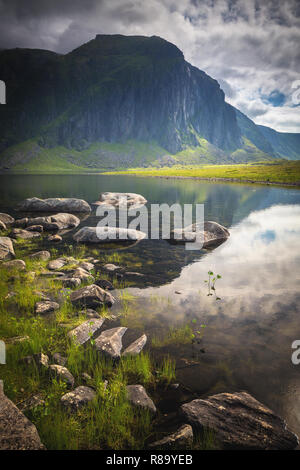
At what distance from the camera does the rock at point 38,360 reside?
227 inches

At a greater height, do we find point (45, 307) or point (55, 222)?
point (55, 222)

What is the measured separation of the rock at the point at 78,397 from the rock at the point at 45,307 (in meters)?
4.10

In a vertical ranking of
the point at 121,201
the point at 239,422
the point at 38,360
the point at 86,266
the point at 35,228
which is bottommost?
the point at 239,422

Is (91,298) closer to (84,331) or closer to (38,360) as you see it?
(84,331)

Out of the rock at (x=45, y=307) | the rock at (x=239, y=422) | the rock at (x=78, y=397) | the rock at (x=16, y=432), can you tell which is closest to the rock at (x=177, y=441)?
the rock at (x=239, y=422)

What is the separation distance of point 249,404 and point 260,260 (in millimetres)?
11750

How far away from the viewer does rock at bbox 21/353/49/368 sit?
5777mm

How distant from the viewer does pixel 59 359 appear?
621 centimetres

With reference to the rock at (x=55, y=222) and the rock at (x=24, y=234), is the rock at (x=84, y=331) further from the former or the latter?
the rock at (x=55, y=222)

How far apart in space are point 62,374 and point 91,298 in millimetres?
3735

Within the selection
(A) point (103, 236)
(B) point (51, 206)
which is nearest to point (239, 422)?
(A) point (103, 236)

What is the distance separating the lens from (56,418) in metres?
4.46

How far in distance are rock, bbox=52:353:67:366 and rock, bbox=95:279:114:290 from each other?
180 inches
